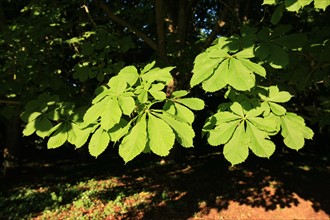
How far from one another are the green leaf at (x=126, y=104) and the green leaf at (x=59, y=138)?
2.57 feet

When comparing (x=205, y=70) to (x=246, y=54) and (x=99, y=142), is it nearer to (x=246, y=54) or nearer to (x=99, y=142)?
(x=246, y=54)

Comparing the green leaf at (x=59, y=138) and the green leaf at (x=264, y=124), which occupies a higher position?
the green leaf at (x=264, y=124)

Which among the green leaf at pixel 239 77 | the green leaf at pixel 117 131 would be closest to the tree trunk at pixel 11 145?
the green leaf at pixel 117 131

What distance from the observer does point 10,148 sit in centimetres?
1073

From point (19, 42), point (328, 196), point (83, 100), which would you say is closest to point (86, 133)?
point (83, 100)

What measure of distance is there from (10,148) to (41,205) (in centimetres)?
453

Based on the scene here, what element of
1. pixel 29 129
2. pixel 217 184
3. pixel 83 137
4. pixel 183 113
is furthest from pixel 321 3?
pixel 217 184

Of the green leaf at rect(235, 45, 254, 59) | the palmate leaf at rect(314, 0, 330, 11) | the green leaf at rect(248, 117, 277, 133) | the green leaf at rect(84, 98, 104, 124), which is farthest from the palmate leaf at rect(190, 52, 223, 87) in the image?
the palmate leaf at rect(314, 0, 330, 11)

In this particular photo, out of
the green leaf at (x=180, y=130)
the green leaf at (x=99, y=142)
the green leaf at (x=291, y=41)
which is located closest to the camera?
the green leaf at (x=180, y=130)

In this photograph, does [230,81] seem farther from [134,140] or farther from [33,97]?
[33,97]

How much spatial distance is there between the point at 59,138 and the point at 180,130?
112cm

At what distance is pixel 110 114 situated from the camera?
1735 mm

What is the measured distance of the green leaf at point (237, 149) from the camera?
180cm

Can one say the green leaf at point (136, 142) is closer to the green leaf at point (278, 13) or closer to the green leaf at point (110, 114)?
the green leaf at point (110, 114)
